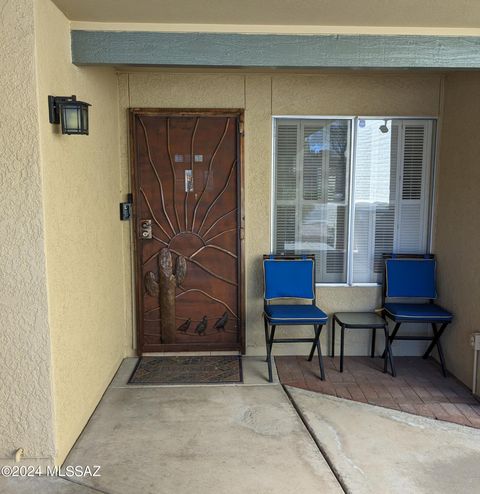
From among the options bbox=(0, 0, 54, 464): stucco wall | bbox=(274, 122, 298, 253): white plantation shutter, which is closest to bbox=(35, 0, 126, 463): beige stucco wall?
bbox=(0, 0, 54, 464): stucco wall

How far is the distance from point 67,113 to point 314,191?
228cm

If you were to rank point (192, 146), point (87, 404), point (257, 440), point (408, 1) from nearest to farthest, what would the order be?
point (408, 1) < point (257, 440) < point (87, 404) < point (192, 146)

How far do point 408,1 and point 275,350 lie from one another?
2912 millimetres

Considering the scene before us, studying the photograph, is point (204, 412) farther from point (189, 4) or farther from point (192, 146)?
point (189, 4)

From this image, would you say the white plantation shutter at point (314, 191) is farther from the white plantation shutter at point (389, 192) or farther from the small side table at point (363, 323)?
the small side table at point (363, 323)

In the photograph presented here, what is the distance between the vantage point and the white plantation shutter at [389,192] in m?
4.14

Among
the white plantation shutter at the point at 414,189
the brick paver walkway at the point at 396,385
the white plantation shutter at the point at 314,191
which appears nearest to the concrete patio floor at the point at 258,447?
the brick paver walkway at the point at 396,385

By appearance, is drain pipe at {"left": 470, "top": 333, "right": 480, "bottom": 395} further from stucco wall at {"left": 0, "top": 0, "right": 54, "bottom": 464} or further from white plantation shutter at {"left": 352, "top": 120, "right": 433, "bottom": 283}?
stucco wall at {"left": 0, "top": 0, "right": 54, "bottom": 464}

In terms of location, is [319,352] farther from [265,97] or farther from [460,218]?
[265,97]

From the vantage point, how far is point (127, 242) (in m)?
4.17

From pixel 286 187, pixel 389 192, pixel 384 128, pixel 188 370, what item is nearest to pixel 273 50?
pixel 286 187

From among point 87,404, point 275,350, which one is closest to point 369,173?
point 275,350

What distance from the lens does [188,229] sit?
4.16 meters

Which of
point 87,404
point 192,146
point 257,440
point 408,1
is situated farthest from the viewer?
point 192,146
